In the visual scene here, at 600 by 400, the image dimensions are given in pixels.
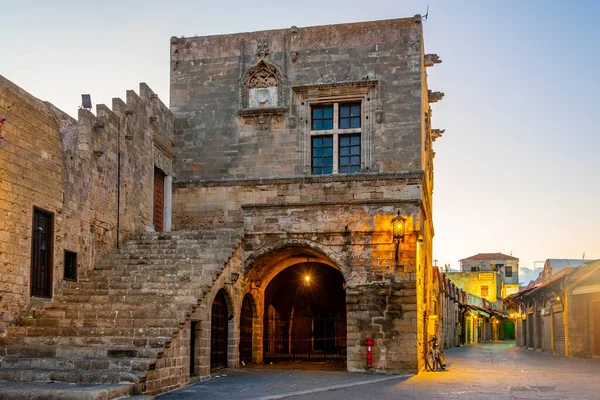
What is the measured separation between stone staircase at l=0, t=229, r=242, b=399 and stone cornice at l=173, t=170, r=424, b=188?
2.51 m

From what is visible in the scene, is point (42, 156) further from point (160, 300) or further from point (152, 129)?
point (152, 129)

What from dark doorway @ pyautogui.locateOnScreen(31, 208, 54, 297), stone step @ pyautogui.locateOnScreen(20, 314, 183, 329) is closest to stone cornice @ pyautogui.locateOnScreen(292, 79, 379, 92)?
dark doorway @ pyautogui.locateOnScreen(31, 208, 54, 297)

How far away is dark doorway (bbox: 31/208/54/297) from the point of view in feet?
43.9

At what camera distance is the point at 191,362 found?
14.6 m

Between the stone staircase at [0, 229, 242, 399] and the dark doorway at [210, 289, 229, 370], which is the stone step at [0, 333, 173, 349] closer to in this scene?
the stone staircase at [0, 229, 242, 399]

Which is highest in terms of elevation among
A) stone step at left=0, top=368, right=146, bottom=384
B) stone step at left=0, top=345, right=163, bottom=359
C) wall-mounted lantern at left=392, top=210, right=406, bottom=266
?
wall-mounted lantern at left=392, top=210, right=406, bottom=266

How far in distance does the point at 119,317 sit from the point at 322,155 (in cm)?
813

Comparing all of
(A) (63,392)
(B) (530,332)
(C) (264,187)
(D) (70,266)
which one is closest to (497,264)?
(B) (530,332)

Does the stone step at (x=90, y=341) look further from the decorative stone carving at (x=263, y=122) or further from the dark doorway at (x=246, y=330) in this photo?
the decorative stone carving at (x=263, y=122)

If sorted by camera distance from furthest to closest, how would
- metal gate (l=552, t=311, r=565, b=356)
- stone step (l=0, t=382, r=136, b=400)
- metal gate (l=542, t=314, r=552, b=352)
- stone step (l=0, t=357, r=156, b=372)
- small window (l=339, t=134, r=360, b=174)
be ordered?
1. metal gate (l=542, t=314, r=552, b=352)
2. metal gate (l=552, t=311, r=565, b=356)
3. small window (l=339, t=134, r=360, b=174)
4. stone step (l=0, t=357, r=156, b=372)
5. stone step (l=0, t=382, r=136, b=400)

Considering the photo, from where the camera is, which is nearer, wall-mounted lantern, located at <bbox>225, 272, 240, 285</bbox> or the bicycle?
wall-mounted lantern, located at <bbox>225, 272, 240, 285</bbox>

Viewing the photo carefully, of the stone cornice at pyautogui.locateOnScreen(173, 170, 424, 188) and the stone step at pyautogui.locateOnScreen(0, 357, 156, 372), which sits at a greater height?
the stone cornice at pyautogui.locateOnScreen(173, 170, 424, 188)

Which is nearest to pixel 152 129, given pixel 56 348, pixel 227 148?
pixel 227 148

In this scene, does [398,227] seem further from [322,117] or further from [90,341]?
[90,341]
